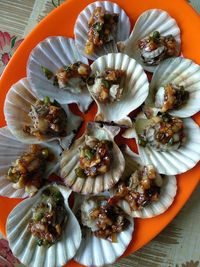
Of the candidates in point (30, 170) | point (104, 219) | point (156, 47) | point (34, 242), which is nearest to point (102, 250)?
point (104, 219)

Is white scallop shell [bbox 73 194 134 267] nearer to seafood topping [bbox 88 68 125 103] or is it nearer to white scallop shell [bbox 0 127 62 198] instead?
white scallop shell [bbox 0 127 62 198]

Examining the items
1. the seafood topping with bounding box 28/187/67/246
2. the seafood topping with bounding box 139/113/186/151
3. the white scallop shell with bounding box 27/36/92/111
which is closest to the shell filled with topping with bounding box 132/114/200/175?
the seafood topping with bounding box 139/113/186/151

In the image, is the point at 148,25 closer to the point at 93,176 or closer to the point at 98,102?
the point at 98,102

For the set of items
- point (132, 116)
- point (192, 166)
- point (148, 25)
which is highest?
point (148, 25)

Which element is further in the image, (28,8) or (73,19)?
(28,8)

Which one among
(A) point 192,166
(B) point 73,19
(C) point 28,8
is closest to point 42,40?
(B) point 73,19

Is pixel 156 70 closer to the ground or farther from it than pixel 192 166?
farther from it

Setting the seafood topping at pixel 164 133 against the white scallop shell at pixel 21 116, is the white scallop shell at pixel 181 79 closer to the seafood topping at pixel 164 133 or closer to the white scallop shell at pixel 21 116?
the seafood topping at pixel 164 133
